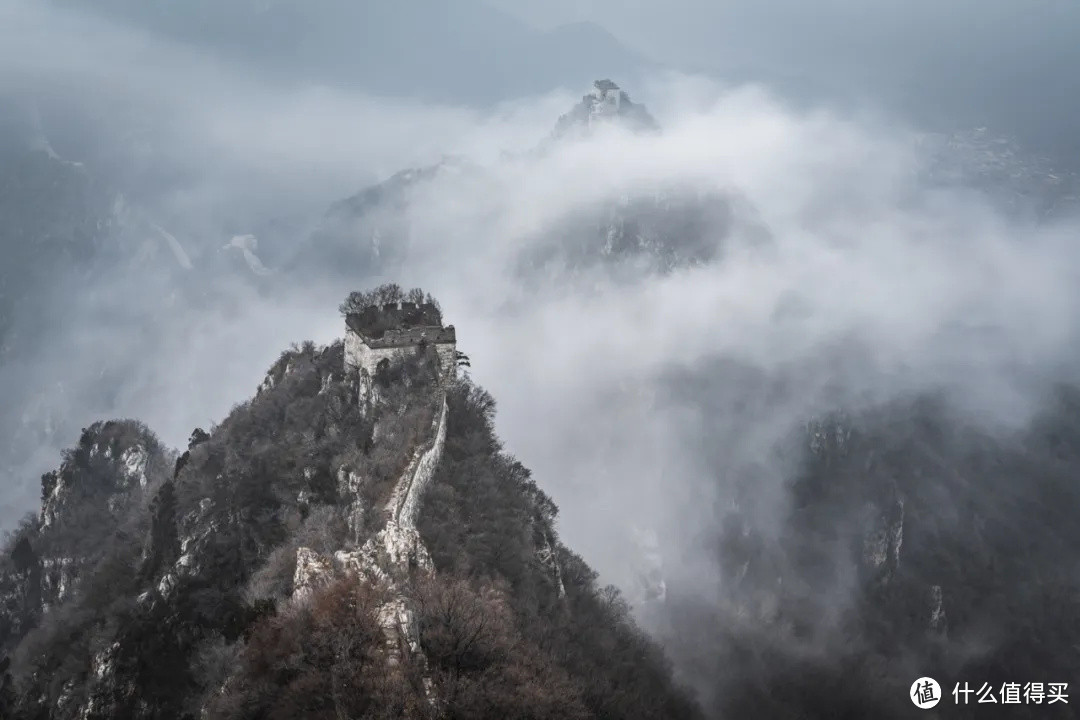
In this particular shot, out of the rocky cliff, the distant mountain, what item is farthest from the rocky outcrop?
the distant mountain


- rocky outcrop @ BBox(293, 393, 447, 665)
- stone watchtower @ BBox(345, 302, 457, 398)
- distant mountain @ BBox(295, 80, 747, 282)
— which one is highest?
distant mountain @ BBox(295, 80, 747, 282)

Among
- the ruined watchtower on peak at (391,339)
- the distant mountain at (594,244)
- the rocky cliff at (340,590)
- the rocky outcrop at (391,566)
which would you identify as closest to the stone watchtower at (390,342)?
the ruined watchtower on peak at (391,339)

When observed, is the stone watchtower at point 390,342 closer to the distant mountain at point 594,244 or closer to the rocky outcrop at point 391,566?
the rocky outcrop at point 391,566

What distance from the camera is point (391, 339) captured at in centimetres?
5009

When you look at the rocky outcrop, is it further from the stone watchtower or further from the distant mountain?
the distant mountain

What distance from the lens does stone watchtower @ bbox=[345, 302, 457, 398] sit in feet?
164

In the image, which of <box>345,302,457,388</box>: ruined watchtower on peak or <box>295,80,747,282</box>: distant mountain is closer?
<box>345,302,457,388</box>: ruined watchtower on peak

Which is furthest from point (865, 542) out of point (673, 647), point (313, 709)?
point (313, 709)

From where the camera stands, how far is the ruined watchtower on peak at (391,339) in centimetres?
5012

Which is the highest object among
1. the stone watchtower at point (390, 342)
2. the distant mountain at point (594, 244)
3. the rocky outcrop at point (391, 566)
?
the distant mountain at point (594, 244)

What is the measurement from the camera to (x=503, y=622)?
98.4ft

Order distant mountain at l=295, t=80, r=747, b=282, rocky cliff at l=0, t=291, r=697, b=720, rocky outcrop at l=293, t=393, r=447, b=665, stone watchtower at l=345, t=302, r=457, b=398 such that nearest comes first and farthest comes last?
rocky cliff at l=0, t=291, r=697, b=720 → rocky outcrop at l=293, t=393, r=447, b=665 → stone watchtower at l=345, t=302, r=457, b=398 → distant mountain at l=295, t=80, r=747, b=282

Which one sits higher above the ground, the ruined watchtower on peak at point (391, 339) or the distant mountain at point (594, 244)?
the distant mountain at point (594, 244)

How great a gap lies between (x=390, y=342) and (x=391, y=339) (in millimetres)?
190
